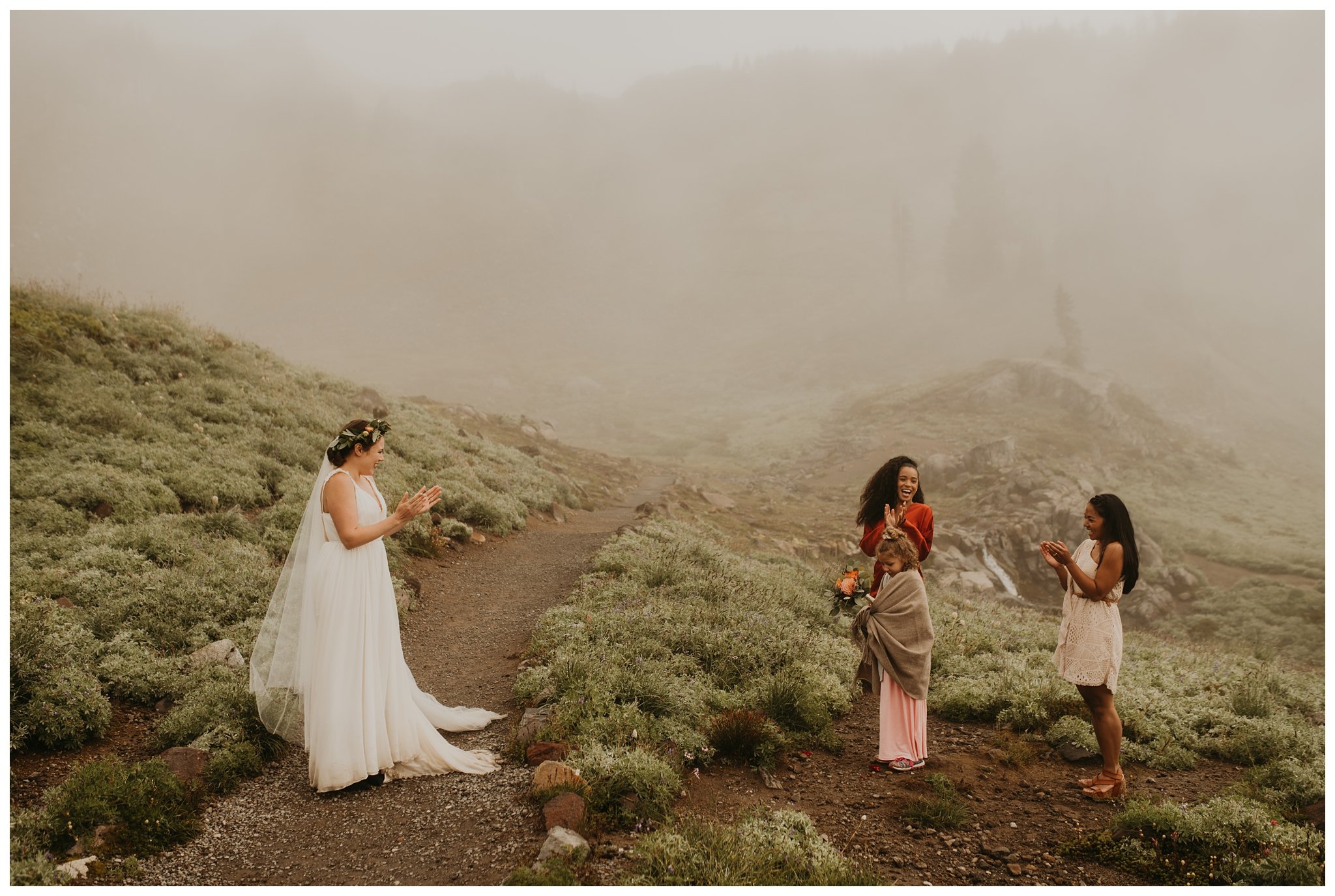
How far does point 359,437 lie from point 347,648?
1.65m

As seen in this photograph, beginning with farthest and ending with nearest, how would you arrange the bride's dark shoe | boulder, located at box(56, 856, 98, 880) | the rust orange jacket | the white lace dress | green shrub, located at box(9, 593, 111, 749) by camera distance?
the rust orange jacket → green shrub, located at box(9, 593, 111, 749) → the white lace dress → the bride's dark shoe → boulder, located at box(56, 856, 98, 880)

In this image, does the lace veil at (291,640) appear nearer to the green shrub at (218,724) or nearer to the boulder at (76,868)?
the green shrub at (218,724)

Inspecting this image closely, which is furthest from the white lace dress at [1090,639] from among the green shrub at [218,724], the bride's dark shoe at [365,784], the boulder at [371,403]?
the boulder at [371,403]

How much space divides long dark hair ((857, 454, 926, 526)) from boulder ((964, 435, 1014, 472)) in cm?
2960

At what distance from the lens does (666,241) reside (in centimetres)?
12688

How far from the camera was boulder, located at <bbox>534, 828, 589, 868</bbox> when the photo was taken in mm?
4398

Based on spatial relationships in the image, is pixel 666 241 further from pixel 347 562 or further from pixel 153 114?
pixel 347 562

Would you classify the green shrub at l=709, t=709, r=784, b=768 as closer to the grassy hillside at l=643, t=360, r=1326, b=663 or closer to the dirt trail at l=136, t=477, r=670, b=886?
the dirt trail at l=136, t=477, r=670, b=886

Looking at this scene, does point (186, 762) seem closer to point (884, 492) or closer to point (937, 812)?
point (937, 812)

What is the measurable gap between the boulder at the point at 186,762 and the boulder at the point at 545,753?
2.57m

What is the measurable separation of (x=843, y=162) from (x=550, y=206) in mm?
60971

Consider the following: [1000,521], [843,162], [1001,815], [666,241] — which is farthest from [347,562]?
[843,162]

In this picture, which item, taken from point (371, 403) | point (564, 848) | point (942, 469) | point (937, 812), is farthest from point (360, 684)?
point (942, 469)

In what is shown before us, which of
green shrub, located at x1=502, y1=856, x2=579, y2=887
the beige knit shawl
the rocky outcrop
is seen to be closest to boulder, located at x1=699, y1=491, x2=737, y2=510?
the rocky outcrop
